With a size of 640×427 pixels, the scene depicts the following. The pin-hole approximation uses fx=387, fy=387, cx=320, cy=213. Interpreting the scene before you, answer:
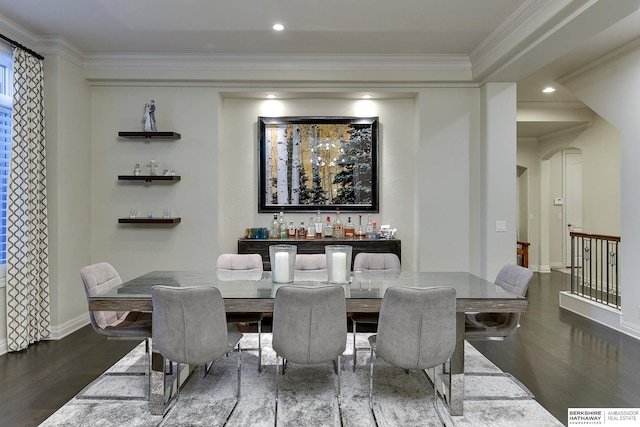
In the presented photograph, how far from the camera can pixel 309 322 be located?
7.27 ft

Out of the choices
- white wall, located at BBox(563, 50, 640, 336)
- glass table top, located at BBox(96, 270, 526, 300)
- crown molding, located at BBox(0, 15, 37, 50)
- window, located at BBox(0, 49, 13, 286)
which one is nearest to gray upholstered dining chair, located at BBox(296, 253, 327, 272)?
glass table top, located at BBox(96, 270, 526, 300)

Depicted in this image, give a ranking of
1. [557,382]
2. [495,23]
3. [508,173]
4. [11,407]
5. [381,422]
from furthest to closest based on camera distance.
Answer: [508,173]
[495,23]
[557,382]
[11,407]
[381,422]

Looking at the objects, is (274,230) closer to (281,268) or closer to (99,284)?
(281,268)

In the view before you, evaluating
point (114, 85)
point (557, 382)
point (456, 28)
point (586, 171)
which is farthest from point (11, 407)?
point (586, 171)

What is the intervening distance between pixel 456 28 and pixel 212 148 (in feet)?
9.36

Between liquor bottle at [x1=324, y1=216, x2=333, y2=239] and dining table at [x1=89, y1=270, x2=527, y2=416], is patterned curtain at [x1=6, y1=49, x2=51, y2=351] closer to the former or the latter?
dining table at [x1=89, y1=270, x2=527, y2=416]

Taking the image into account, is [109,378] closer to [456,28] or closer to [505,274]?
[505,274]

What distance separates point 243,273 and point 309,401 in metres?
1.11

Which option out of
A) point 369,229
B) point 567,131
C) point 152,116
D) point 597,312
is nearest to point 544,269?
point 567,131

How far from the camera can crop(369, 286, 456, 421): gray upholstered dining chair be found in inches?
84.3

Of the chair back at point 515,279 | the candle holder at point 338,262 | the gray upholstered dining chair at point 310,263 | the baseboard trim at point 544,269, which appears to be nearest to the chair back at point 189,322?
the candle holder at point 338,262

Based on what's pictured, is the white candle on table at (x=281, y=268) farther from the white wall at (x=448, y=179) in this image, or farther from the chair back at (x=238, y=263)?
the white wall at (x=448, y=179)

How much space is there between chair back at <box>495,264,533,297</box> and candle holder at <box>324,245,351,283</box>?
1.18 meters

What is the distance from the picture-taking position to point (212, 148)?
177 inches
